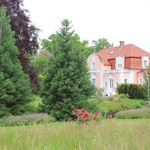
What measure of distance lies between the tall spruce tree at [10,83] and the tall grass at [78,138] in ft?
30.0

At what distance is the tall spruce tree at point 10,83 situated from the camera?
15.0 metres

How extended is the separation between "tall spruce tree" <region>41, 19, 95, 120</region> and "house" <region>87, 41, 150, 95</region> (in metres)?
25.6

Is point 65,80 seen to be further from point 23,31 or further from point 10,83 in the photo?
point 23,31

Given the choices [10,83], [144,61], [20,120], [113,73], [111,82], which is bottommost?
[20,120]

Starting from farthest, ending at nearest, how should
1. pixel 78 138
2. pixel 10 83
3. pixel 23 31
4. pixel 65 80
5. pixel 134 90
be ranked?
1. pixel 134 90
2. pixel 23 31
3. pixel 65 80
4. pixel 10 83
5. pixel 78 138

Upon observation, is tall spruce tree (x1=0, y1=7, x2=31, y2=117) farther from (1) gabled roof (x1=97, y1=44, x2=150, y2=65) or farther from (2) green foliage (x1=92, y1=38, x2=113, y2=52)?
(2) green foliage (x1=92, y1=38, x2=113, y2=52)

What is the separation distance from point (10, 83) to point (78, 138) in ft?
33.3

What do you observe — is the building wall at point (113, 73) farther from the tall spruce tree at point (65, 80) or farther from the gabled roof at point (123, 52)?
the tall spruce tree at point (65, 80)

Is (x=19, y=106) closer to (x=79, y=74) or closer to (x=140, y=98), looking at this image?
(x=79, y=74)

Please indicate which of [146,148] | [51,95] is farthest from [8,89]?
[146,148]

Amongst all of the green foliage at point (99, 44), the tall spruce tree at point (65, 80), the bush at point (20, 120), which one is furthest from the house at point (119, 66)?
the bush at point (20, 120)

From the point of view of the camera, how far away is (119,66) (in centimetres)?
4366

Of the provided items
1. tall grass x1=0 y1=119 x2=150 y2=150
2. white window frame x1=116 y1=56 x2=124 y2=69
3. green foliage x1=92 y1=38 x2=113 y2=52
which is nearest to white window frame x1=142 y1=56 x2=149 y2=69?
→ white window frame x1=116 y1=56 x2=124 y2=69

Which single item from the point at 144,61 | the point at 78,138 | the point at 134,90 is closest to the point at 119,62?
the point at 144,61
